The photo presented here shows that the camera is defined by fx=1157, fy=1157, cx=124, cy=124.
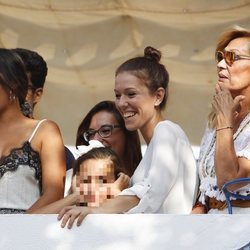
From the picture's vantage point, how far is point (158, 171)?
5293mm

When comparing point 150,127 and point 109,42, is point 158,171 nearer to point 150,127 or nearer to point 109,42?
point 150,127

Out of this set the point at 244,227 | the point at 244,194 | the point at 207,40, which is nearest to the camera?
the point at 244,227

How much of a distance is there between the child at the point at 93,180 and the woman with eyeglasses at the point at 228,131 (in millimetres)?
400

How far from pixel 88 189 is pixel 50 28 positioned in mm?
3264

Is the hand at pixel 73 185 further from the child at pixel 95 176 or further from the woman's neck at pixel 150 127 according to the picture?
the woman's neck at pixel 150 127

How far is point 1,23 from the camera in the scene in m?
8.43

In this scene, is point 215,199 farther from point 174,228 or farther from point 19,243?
point 19,243

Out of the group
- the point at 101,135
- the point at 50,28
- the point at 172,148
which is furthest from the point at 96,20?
the point at 172,148

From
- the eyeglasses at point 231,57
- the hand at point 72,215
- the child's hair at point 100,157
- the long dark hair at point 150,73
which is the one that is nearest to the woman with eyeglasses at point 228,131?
the eyeglasses at point 231,57

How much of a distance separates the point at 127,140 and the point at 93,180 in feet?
2.48

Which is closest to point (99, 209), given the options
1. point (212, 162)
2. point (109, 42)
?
point (212, 162)

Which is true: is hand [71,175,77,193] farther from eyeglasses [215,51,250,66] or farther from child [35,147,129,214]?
eyeglasses [215,51,250,66]

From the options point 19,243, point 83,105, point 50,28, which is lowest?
point 19,243

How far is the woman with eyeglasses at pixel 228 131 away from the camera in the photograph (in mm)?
5191
